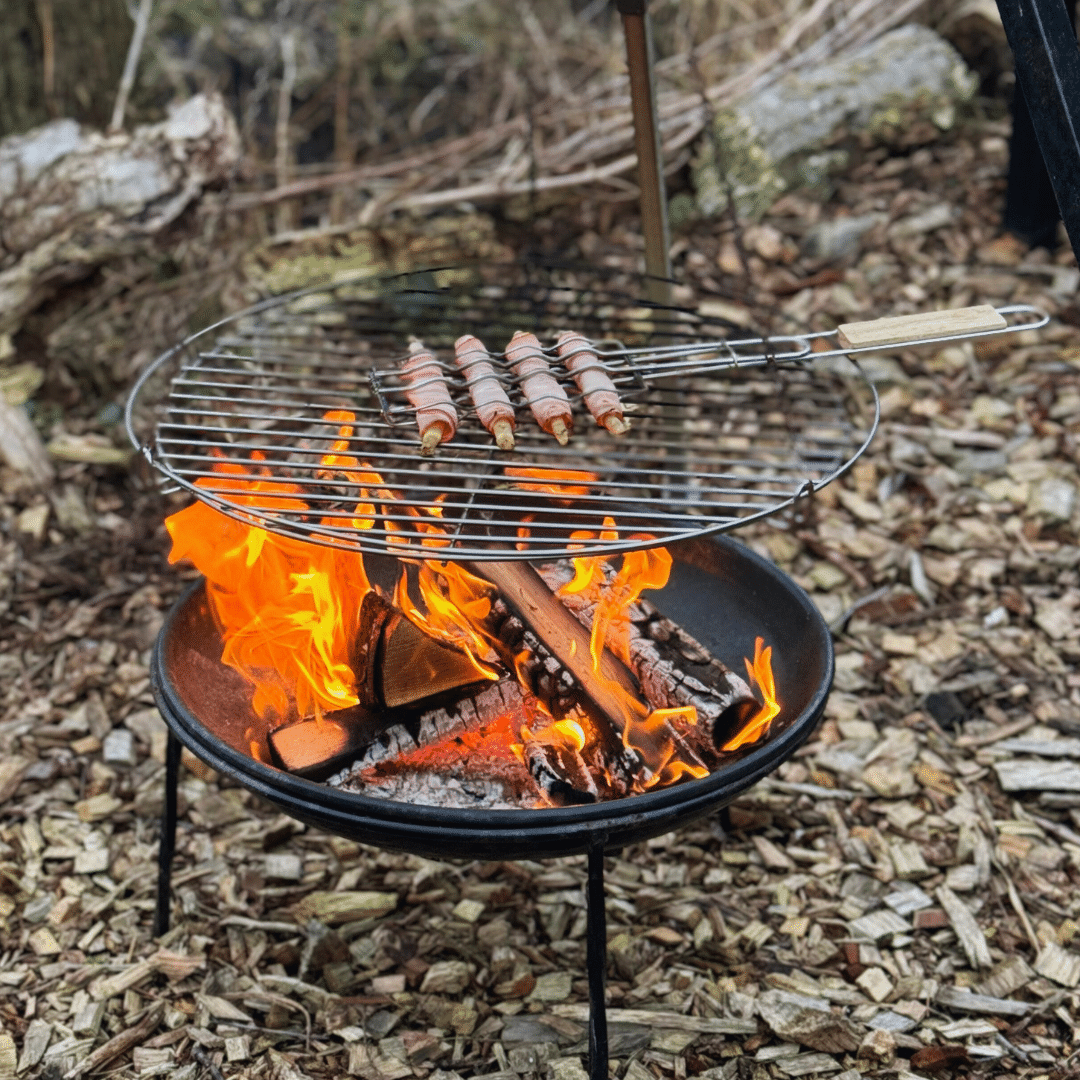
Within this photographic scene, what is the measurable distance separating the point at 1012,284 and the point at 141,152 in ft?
9.82

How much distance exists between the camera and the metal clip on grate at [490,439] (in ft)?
5.78

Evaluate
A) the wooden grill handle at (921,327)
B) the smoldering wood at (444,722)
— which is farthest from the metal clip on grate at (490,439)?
the smoldering wood at (444,722)

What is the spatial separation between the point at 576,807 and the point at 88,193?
9.44 ft

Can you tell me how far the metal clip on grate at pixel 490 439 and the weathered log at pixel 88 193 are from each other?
0.44m

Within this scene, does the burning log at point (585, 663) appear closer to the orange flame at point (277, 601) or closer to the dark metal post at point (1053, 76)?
the orange flame at point (277, 601)

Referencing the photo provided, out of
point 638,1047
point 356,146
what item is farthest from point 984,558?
point 356,146

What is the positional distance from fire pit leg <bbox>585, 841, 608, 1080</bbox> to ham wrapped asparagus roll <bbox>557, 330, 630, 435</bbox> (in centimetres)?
68

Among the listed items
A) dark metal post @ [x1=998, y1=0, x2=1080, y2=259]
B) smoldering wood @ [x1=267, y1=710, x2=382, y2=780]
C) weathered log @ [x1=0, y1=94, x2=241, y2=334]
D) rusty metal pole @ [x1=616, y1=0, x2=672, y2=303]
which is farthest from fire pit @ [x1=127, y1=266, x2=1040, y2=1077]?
weathered log @ [x1=0, y1=94, x2=241, y2=334]

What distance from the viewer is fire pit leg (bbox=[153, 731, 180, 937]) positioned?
7.38 feet

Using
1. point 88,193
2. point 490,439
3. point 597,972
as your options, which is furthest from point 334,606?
point 88,193

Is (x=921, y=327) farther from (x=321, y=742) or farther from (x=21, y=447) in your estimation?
(x=21, y=447)

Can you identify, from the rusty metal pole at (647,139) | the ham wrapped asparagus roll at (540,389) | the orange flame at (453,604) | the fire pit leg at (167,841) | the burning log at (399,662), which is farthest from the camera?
the rusty metal pole at (647,139)

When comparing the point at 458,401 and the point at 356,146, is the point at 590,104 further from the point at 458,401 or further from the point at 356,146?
the point at 458,401

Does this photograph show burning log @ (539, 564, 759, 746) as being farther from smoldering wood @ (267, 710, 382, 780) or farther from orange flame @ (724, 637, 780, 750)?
smoldering wood @ (267, 710, 382, 780)
